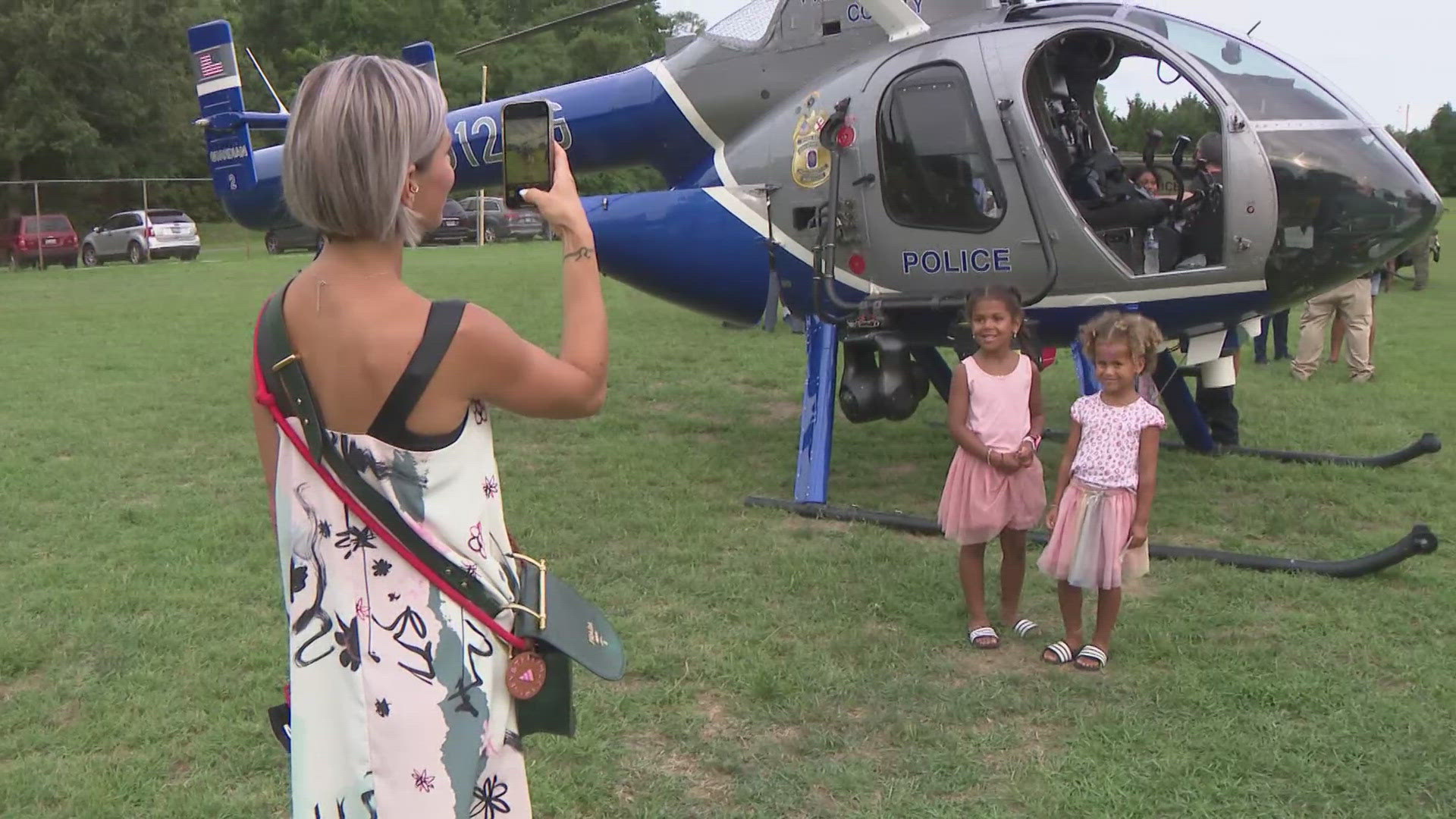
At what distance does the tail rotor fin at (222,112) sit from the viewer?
26.8 feet

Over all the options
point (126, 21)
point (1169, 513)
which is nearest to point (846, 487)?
point (1169, 513)

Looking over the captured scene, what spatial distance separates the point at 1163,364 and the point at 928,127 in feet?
6.26

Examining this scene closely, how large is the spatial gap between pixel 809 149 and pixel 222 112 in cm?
487

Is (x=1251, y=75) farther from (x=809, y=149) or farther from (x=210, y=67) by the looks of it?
(x=210, y=67)

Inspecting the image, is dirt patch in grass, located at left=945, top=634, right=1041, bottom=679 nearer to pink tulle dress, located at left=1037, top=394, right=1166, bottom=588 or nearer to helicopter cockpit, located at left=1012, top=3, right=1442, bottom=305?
pink tulle dress, located at left=1037, top=394, right=1166, bottom=588

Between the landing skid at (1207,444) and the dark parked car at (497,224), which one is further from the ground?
the dark parked car at (497,224)

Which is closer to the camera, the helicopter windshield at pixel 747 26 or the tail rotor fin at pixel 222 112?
the helicopter windshield at pixel 747 26

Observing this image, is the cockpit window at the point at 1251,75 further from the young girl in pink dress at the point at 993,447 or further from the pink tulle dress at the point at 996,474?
the pink tulle dress at the point at 996,474

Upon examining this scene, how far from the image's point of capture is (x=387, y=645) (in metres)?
1.63

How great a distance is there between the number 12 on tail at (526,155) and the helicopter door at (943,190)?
3696mm

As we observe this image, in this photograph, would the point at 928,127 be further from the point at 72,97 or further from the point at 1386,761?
the point at 72,97

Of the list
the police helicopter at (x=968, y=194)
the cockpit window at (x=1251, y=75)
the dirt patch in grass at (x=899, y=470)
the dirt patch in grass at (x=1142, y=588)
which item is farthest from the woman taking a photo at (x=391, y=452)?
the dirt patch in grass at (x=899, y=470)

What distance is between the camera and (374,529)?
5.30 ft

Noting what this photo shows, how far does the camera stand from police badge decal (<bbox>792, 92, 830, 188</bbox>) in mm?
5652
